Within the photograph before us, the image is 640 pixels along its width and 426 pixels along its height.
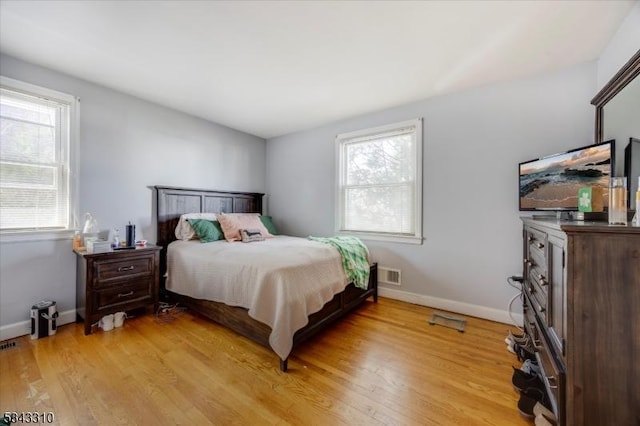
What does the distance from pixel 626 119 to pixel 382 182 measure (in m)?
2.08

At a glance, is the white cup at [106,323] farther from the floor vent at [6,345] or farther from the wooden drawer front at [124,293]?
the floor vent at [6,345]

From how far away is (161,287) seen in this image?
3.02 metres

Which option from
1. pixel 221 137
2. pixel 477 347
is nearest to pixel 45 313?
pixel 221 137

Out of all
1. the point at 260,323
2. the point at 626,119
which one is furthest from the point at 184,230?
the point at 626,119

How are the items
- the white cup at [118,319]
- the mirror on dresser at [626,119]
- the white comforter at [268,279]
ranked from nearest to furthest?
the mirror on dresser at [626,119] → the white comforter at [268,279] → the white cup at [118,319]

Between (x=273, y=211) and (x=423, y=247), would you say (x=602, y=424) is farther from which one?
(x=273, y=211)

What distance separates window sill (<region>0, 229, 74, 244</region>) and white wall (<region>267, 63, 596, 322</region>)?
3299 millimetres

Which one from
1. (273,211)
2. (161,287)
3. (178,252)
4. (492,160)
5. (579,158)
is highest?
(492,160)

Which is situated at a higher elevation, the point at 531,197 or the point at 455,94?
the point at 455,94

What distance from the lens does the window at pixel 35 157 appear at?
224cm

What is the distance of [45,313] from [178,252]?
1.11 m

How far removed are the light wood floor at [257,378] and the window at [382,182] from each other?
51.4 inches

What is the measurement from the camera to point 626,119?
1687 mm

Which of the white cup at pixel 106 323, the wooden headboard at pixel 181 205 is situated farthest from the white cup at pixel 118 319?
the wooden headboard at pixel 181 205
